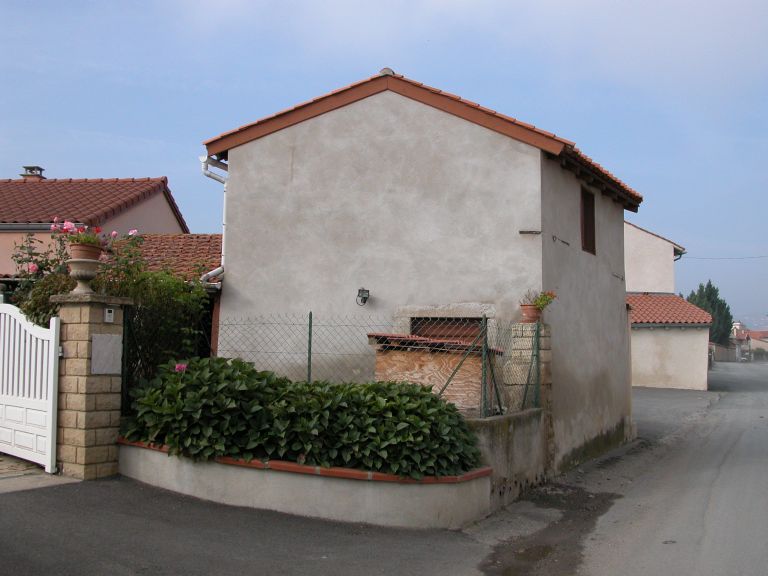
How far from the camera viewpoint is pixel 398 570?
19.5ft

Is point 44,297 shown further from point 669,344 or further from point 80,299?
point 669,344

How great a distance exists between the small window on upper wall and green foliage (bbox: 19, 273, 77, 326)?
803cm

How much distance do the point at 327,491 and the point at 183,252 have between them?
26.2ft

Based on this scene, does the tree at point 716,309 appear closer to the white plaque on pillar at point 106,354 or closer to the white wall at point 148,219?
the white wall at point 148,219

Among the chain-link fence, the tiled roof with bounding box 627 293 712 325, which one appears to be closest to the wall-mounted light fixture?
the chain-link fence

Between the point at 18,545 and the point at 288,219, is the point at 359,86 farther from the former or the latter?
the point at 18,545

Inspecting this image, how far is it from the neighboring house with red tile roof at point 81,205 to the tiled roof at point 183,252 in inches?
151

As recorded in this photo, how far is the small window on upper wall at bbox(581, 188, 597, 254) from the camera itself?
41.5ft

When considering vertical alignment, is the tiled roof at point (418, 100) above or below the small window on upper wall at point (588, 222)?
above

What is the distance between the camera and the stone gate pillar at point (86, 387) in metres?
7.56

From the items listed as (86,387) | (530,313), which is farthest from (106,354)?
(530,313)

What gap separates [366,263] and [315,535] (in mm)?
5192

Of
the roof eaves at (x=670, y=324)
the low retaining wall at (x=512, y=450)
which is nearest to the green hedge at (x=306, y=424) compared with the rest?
the low retaining wall at (x=512, y=450)

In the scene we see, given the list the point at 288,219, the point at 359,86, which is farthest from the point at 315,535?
the point at 359,86
